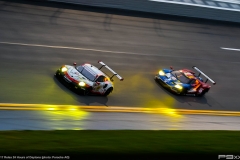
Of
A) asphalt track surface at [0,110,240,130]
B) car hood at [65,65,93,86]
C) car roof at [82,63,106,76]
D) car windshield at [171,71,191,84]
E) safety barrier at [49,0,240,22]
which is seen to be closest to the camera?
asphalt track surface at [0,110,240,130]

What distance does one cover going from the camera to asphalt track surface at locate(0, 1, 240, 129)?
18.0 m

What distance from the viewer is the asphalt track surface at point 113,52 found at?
1800 centimetres

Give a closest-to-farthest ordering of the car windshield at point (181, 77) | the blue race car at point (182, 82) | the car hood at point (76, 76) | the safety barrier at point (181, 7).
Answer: the car hood at point (76, 76), the blue race car at point (182, 82), the car windshield at point (181, 77), the safety barrier at point (181, 7)

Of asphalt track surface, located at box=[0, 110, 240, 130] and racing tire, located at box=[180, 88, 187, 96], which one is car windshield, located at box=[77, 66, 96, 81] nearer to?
asphalt track surface, located at box=[0, 110, 240, 130]

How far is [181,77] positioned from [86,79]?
16.2ft

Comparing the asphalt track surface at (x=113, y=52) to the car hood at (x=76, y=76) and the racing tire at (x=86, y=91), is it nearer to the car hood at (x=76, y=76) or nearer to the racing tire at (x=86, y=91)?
the racing tire at (x=86, y=91)

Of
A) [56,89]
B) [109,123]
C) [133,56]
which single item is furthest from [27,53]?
[109,123]

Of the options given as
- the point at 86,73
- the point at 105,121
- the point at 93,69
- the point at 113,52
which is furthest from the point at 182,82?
the point at 105,121

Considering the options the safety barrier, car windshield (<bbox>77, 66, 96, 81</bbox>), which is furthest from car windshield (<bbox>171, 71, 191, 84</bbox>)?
the safety barrier

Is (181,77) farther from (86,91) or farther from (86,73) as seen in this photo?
(86,91)

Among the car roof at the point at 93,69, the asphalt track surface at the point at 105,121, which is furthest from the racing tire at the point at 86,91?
the asphalt track surface at the point at 105,121

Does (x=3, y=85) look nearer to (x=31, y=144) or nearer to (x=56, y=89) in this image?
(x=56, y=89)

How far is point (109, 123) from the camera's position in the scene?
14.6 meters

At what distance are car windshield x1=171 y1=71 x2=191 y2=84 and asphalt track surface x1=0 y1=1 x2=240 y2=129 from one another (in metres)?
0.81
